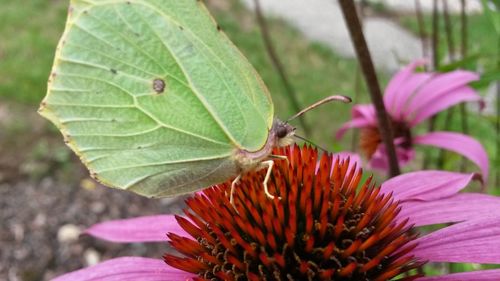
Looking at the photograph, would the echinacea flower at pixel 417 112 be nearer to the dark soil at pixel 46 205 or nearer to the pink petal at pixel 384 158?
the pink petal at pixel 384 158

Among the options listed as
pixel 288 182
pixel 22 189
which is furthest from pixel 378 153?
pixel 22 189

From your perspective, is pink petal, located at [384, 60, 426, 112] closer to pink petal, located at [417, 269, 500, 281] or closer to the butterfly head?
the butterfly head

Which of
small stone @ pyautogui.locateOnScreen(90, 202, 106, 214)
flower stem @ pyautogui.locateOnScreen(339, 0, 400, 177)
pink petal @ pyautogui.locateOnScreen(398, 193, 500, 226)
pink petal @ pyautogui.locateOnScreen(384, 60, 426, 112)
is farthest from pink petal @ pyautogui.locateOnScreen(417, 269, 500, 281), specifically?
small stone @ pyautogui.locateOnScreen(90, 202, 106, 214)

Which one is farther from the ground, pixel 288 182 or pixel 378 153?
pixel 378 153

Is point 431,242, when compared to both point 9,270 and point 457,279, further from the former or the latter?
point 9,270

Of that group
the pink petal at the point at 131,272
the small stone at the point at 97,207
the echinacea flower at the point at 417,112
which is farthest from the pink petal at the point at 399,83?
the small stone at the point at 97,207
